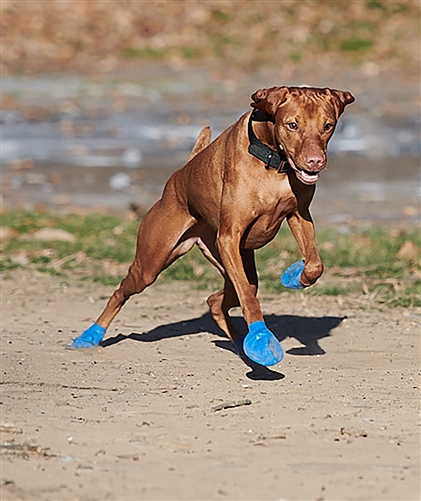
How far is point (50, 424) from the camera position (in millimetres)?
5449

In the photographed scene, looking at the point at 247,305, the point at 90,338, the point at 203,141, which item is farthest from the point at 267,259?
the point at 247,305

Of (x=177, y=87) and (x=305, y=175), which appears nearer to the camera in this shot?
(x=305, y=175)

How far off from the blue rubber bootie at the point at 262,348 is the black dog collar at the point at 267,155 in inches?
32.0

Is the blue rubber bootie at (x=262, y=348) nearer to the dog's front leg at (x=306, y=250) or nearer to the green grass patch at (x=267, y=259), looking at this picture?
the dog's front leg at (x=306, y=250)

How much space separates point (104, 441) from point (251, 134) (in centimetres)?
187

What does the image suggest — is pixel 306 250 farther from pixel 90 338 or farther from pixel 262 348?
pixel 90 338

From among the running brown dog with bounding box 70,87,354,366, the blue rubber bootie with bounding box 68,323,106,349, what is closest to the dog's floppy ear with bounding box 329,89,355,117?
the running brown dog with bounding box 70,87,354,366

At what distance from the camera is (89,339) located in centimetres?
722

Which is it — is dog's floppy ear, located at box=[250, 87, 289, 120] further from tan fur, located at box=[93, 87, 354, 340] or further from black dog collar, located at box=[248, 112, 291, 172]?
black dog collar, located at box=[248, 112, 291, 172]

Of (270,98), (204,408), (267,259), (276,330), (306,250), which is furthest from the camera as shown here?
Answer: (267,259)

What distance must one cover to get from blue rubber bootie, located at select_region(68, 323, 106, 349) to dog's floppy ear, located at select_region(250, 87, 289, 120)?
188cm

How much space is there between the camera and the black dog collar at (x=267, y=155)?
243 inches

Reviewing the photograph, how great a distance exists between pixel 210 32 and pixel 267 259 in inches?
572

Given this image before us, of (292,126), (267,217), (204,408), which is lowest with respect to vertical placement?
(204,408)
